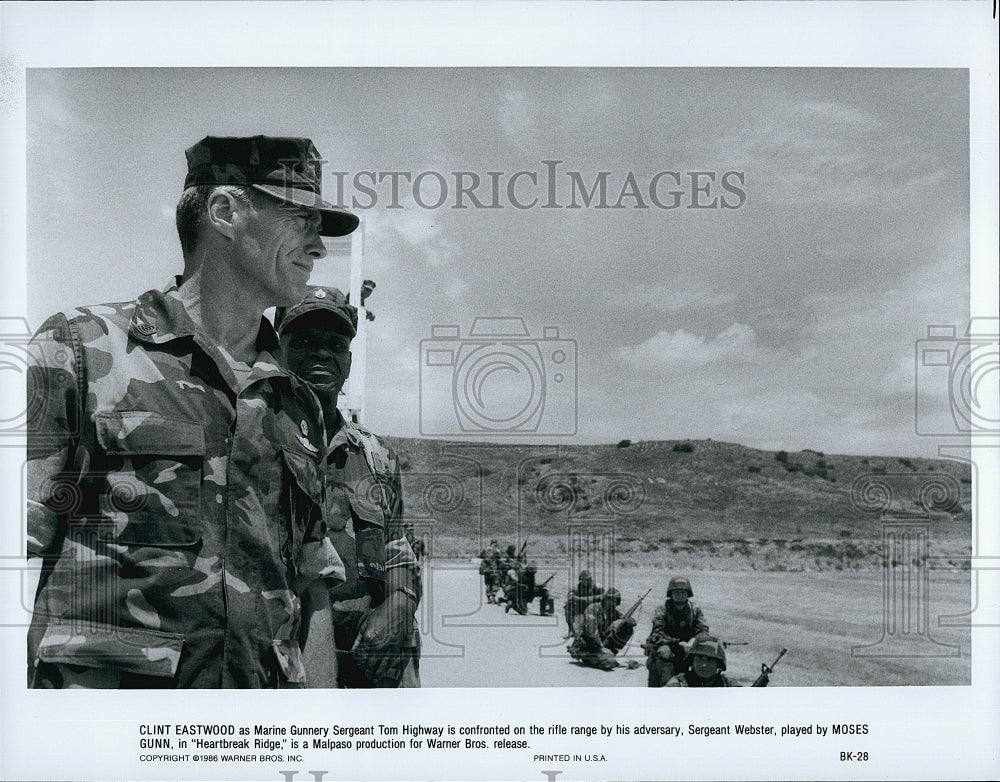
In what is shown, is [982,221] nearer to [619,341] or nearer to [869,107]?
[869,107]

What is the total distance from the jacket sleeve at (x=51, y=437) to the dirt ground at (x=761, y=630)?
140 centimetres

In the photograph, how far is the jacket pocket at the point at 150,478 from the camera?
10.1ft

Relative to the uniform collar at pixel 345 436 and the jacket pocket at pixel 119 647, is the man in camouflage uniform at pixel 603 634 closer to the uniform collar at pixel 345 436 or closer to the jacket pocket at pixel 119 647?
the uniform collar at pixel 345 436

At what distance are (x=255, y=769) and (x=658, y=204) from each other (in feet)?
8.78

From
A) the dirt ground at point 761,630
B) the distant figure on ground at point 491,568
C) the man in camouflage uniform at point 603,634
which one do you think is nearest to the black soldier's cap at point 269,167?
the distant figure on ground at point 491,568

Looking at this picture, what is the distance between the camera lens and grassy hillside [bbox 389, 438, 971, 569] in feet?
10.7

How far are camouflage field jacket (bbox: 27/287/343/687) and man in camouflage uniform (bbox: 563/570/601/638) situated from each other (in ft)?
2.98

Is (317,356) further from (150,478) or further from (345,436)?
(150,478)

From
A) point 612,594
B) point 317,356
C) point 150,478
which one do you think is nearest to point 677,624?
point 612,594

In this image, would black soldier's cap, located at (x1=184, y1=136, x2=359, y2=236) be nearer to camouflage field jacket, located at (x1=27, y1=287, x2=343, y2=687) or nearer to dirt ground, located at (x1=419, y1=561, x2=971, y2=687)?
camouflage field jacket, located at (x1=27, y1=287, x2=343, y2=687)

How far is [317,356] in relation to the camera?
3252mm

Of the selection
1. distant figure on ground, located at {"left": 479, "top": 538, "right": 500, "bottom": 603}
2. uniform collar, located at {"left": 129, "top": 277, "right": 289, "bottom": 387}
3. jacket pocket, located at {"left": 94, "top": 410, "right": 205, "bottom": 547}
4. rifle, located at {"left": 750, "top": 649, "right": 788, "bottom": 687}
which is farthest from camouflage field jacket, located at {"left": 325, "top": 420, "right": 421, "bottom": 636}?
rifle, located at {"left": 750, "top": 649, "right": 788, "bottom": 687}

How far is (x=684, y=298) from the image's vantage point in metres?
3.31

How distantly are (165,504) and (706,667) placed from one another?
2.14 m
